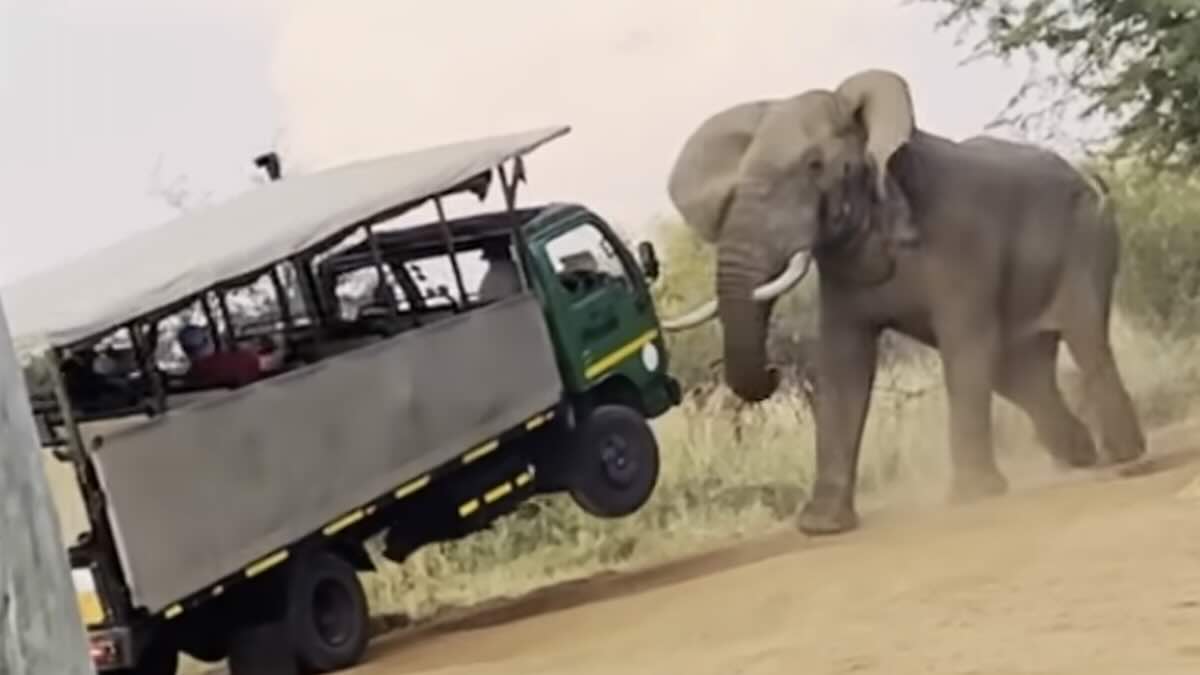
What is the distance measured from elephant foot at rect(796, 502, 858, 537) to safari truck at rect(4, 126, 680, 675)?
0.67 metres

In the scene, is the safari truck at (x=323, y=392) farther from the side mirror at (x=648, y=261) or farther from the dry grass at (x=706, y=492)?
the dry grass at (x=706, y=492)

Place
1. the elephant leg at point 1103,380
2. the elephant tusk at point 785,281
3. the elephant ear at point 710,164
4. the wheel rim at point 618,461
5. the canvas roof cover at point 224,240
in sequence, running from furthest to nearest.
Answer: the elephant leg at point 1103,380 < the elephant ear at point 710,164 < the wheel rim at point 618,461 < the elephant tusk at point 785,281 < the canvas roof cover at point 224,240

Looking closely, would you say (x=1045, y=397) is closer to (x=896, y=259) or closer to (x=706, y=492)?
(x=896, y=259)

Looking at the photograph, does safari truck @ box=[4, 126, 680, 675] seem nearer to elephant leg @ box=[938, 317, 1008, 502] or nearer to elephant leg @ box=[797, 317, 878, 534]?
elephant leg @ box=[797, 317, 878, 534]

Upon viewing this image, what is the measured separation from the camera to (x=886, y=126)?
383 inches

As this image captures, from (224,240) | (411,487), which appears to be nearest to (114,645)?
(411,487)

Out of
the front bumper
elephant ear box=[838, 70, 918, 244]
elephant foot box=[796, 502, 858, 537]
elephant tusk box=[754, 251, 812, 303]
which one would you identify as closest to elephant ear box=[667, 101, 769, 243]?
elephant ear box=[838, 70, 918, 244]

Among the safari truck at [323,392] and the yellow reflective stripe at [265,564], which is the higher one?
the safari truck at [323,392]

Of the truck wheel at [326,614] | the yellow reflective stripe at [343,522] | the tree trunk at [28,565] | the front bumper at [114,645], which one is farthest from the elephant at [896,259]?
the tree trunk at [28,565]

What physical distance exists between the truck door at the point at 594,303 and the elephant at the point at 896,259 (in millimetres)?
285

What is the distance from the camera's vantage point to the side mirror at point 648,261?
401 inches

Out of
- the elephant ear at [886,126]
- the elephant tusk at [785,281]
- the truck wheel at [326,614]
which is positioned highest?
the elephant ear at [886,126]

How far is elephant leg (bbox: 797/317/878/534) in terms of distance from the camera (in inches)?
394

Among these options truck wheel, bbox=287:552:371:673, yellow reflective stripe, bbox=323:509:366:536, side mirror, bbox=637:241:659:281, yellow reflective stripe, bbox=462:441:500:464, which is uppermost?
side mirror, bbox=637:241:659:281
